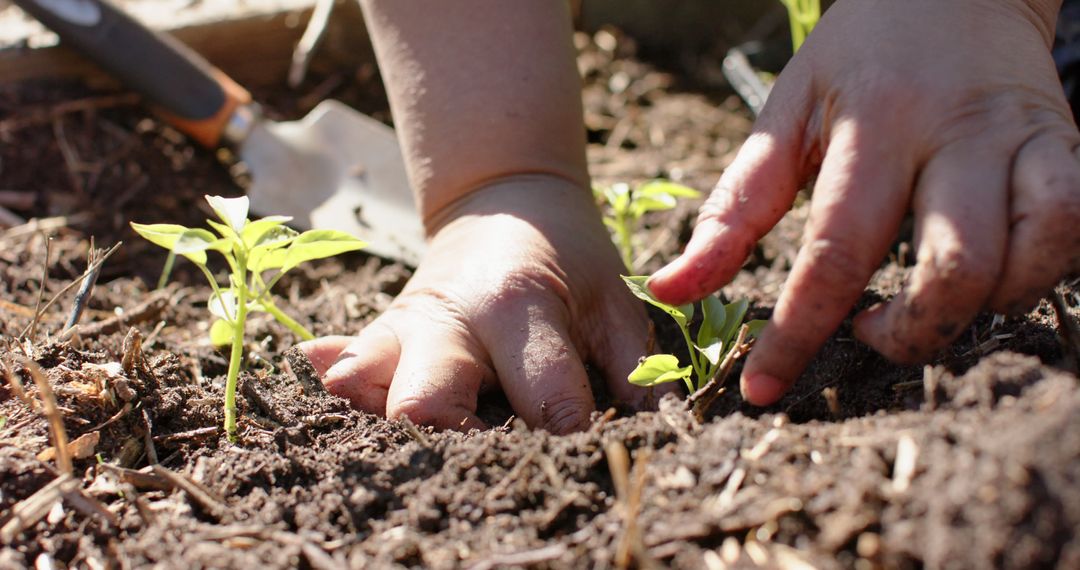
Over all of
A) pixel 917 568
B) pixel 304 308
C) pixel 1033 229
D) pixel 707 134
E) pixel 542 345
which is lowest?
pixel 707 134

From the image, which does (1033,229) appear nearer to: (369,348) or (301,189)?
(369,348)

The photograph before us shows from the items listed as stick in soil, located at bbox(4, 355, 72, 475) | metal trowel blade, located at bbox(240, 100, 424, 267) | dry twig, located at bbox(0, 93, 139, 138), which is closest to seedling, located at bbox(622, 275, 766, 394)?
stick in soil, located at bbox(4, 355, 72, 475)

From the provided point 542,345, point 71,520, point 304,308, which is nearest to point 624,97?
point 304,308

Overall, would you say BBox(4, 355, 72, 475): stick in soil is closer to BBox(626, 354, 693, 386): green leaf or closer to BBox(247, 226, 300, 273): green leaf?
BBox(247, 226, 300, 273): green leaf

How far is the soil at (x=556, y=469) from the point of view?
33.4 inches

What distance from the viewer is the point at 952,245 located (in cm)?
102

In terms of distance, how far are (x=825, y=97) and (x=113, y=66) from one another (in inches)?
83.3

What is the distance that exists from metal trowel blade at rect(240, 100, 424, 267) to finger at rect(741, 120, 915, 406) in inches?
53.9

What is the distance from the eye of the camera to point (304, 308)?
75.1 inches

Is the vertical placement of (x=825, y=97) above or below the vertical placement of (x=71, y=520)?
above

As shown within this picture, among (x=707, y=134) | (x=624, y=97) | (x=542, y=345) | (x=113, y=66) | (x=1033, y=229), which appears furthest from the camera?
(x=624, y=97)

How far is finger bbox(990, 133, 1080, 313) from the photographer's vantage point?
1.00m

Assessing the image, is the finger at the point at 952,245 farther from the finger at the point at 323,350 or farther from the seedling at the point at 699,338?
the finger at the point at 323,350

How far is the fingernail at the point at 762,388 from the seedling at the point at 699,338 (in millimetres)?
55
